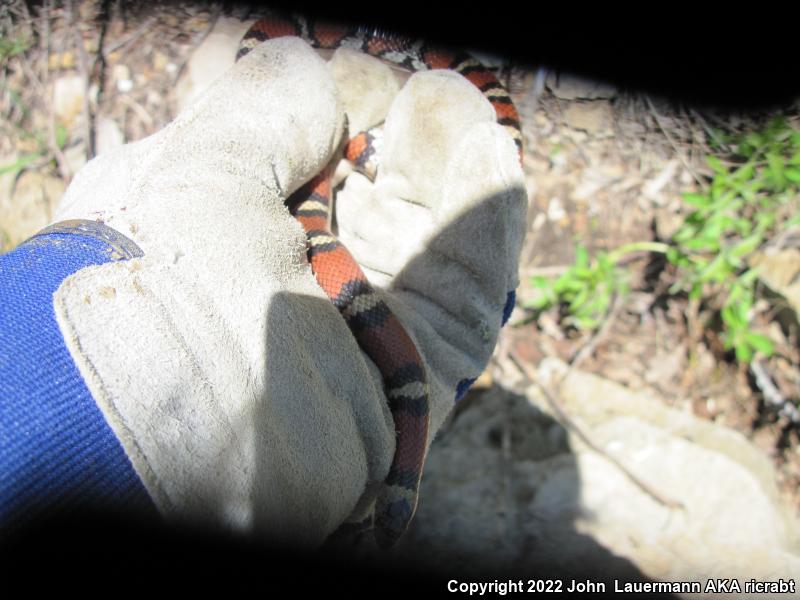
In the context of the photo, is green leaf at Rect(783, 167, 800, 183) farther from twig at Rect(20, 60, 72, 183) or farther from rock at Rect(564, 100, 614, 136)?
twig at Rect(20, 60, 72, 183)

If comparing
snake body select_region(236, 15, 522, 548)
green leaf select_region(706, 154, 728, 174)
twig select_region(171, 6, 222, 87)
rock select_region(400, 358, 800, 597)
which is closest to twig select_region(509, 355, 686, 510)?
rock select_region(400, 358, 800, 597)

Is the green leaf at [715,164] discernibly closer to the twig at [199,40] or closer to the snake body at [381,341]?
the snake body at [381,341]

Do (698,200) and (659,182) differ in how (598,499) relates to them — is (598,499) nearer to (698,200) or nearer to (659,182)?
(698,200)

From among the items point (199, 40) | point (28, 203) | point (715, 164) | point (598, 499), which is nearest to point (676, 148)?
point (715, 164)

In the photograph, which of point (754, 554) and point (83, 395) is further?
point (754, 554)

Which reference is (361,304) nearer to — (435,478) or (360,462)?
(360,462)

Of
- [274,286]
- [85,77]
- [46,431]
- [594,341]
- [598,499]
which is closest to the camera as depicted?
[46,431]

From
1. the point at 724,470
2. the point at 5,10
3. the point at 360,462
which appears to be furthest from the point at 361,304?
the point at 5,10
